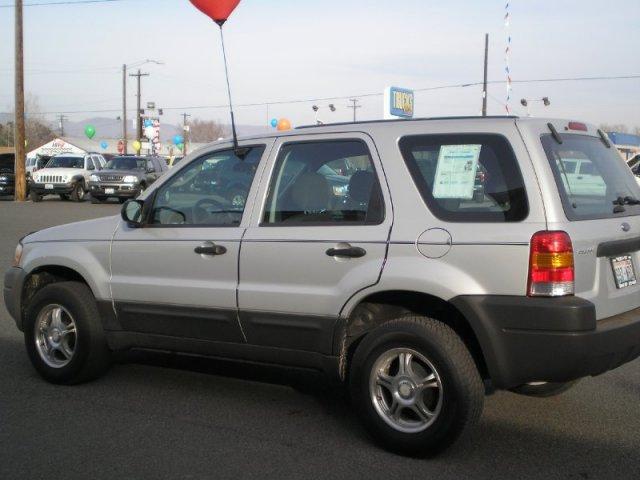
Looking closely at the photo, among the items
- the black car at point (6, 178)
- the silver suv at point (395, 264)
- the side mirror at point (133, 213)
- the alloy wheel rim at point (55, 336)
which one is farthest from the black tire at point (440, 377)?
the black car at point (6, 178)

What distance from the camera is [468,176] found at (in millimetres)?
4289

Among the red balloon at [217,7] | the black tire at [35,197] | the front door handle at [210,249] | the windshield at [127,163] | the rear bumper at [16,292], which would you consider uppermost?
the red balloon at [217,7]

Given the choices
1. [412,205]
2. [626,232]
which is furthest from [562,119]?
[412,205]

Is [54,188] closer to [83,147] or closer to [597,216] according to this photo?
[597,216]

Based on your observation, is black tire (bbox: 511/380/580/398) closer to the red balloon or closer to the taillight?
the taillight

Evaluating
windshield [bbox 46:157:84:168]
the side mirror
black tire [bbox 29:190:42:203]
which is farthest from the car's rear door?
windshield [bbox 46:157:84:168]

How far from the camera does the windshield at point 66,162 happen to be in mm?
30766

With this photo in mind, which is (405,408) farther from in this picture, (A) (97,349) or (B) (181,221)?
(A) (97,349)

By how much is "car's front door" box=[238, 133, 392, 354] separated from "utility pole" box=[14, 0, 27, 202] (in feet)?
91.9

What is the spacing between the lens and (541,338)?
3.97 m

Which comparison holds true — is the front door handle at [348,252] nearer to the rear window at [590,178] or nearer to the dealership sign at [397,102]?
the rear window at [590,178]

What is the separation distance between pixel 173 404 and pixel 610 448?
2.81 meters

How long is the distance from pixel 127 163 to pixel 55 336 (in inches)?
941

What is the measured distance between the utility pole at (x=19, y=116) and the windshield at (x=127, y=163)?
4274 mm
